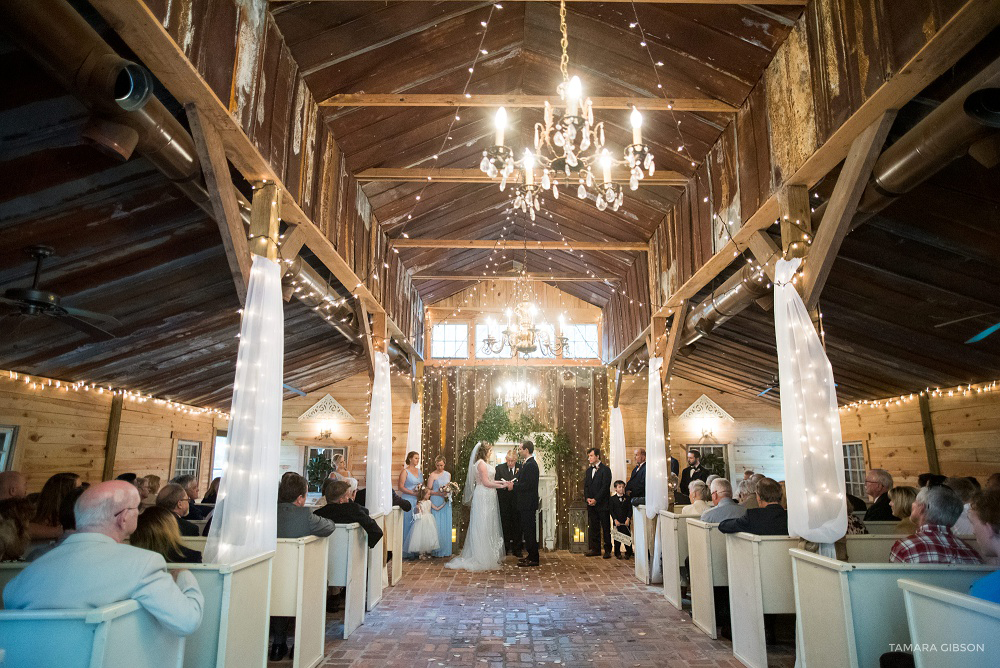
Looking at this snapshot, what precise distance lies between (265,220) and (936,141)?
418 centimetres

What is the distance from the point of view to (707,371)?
12484 mm

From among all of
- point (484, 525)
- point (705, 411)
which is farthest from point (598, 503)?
point (705, 411)

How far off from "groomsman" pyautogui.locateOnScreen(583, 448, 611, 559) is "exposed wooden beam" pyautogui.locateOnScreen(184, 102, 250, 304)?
725cm

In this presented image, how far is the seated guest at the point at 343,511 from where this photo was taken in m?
5.52

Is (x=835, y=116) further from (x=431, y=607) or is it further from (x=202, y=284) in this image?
(x=202, y=284)

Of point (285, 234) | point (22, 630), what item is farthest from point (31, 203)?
point (22, 630)

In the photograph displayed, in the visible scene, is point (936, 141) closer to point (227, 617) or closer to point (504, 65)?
point (504, 65)

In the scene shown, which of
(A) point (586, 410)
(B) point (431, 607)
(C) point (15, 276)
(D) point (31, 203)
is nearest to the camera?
(D) point (31, 203)

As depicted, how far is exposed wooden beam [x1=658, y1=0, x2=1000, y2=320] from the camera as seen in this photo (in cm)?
293

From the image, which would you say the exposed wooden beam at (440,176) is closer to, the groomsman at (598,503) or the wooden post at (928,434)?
the groomsman at (598,503)

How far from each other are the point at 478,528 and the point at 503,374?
413 cm

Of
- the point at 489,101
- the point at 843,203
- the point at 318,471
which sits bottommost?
the point at 318,471

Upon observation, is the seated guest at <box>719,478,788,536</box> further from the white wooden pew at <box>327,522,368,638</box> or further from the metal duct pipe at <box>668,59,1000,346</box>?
the white wooden pew at <box>327,522,368,638</box>

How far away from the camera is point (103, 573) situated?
2371mm
